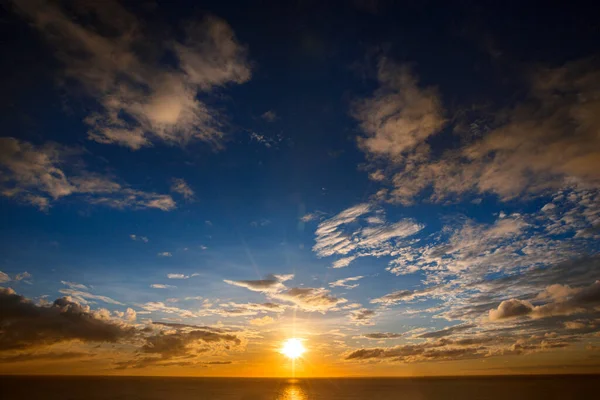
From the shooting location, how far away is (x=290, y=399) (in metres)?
140

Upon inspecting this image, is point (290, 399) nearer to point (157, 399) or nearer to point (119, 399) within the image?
point (157, 399)

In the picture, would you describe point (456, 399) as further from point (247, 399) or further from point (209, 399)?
point (209, 399)

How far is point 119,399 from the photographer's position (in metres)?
128

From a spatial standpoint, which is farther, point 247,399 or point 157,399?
point 247,399

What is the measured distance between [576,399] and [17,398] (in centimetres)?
22466

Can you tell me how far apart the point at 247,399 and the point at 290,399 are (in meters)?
19.0

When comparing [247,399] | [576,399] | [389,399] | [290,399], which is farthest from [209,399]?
[576,399]

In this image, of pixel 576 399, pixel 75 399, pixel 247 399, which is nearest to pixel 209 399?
pixel 247 399

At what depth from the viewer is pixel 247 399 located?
141 meters

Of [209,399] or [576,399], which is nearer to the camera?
[576,399]

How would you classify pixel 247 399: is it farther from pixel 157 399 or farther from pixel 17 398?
pixel 17 398

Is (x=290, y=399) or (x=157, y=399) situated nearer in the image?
(x=157, y=399)

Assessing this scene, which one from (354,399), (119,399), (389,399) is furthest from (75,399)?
(389,399)

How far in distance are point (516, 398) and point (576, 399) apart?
67.3 feet
